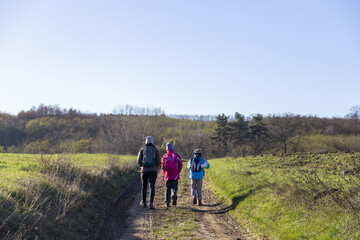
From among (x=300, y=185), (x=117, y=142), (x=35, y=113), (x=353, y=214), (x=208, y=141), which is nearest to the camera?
(x=353, y=214)

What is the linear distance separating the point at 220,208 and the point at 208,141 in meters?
60.2

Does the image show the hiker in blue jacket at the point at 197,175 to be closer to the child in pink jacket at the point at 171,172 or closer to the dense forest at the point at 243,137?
the child in pink jacket at the point at 171,172

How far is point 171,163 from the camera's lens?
10500 millimetres

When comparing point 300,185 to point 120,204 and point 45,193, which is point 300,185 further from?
point 45,193

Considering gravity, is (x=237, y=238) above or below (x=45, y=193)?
below

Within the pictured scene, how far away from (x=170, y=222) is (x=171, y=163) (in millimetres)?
2733

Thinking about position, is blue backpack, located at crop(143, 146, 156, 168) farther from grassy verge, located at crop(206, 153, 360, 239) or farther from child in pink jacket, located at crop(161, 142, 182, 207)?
grassy verge, located at crop(206, 153, 360, 239)

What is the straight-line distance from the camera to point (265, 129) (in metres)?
54.4

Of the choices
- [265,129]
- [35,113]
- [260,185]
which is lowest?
[260,185]

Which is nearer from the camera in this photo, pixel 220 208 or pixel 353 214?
pixel 353 214

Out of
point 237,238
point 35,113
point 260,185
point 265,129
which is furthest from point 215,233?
point 35,113

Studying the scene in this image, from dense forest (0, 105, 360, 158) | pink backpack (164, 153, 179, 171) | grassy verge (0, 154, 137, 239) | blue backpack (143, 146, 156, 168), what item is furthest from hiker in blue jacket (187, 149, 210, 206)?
dense forest (0, 105, 360, 158)

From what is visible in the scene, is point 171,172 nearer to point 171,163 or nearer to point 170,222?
point 171,163

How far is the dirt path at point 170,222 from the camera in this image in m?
7.07
